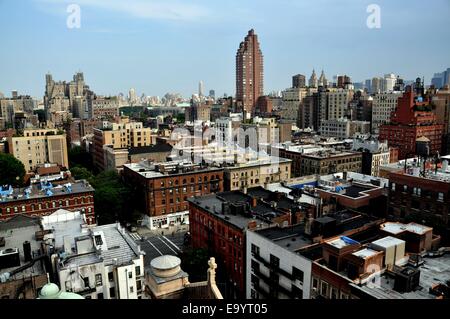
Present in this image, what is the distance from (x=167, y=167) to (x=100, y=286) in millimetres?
16067

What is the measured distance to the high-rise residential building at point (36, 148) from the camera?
3797cm

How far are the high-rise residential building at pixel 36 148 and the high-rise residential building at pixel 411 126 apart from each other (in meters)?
35.4

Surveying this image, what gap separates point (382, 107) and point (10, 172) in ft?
159

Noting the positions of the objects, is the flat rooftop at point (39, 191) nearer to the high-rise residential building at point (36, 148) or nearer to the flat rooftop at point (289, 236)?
the flat rooftop at point (289, 236)

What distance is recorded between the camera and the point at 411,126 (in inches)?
1460

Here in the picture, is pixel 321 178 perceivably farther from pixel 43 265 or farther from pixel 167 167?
pixel 43 265

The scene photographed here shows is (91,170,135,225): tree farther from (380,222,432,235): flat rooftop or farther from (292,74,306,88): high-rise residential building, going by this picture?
(292,74,306,88): high-rise residential building

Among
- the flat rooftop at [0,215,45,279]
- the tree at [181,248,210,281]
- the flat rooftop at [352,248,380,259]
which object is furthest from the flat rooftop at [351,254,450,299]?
the flat rooftop at [0,215,45,279]

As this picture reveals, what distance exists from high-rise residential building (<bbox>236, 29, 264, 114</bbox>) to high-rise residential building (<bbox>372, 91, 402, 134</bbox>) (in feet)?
60.6

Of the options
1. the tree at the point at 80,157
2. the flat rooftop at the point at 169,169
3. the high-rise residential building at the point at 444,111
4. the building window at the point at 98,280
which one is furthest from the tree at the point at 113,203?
the high-rise residential building at the point at 444,111

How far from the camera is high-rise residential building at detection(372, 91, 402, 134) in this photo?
51.8 m

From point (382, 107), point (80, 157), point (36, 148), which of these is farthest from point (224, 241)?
point (382, 107)

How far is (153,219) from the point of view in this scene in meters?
26.2
